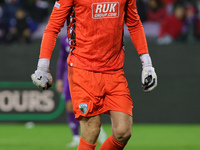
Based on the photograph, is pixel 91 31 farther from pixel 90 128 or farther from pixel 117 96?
pixel 90 128

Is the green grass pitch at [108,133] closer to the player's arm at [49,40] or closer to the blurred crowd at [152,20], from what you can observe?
the blurred crowd at [152,20]

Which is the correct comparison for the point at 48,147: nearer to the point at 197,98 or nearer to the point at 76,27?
the point at 76,27

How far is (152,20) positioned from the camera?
36.8 ft

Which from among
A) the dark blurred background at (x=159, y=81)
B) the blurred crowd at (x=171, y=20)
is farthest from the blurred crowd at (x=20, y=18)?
the blurred crowd at (x=171, y=20)

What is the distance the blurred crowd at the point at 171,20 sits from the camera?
35.4ft

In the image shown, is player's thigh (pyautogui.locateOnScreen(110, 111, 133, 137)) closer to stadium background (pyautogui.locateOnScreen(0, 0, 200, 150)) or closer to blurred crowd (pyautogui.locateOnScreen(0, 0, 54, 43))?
stadium background (pyautogui.locateOnScreen(0, 0, 200, 150))

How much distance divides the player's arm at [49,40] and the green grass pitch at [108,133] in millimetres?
3125

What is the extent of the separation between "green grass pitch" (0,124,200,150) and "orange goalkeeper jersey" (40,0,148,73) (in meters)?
3.01

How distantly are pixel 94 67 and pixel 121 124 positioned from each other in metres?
0.54

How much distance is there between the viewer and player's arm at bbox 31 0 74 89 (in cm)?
424

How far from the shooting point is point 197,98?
10.5 meters

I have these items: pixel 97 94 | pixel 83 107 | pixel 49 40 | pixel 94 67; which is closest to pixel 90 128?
pixel 83 107

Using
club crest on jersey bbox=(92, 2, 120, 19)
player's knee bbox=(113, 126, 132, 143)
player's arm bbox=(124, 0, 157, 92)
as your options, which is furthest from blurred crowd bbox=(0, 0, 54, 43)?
player's knee bbox=(113, 126, 132, 143)

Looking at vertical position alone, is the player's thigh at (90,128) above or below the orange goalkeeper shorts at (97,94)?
below
